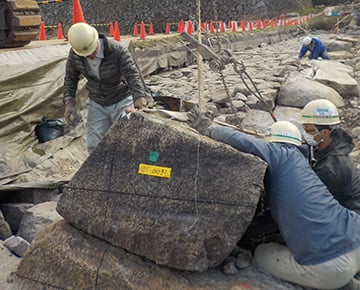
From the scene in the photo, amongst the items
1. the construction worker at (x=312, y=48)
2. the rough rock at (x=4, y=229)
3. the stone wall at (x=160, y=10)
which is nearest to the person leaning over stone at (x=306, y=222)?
the rough rock at (x=4, y=229)

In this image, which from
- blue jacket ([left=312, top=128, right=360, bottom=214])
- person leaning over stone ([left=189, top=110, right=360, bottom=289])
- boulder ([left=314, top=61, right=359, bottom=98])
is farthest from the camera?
boulder ([left=314, top=61, right=359, bottom=98])

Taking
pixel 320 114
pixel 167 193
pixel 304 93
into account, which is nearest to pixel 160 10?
pixel 304 93

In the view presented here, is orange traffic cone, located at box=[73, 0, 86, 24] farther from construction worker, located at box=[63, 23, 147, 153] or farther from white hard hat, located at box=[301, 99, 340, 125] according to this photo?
white hard hat, located at box=[301, 99, 340, 125]

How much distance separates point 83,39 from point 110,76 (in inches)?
19.1

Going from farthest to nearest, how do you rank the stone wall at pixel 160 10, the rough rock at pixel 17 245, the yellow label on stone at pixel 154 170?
the stone wall at pixel 160 10 → the rough rock at pixel 17 245 → the yellow label on stone at pixel 154 170

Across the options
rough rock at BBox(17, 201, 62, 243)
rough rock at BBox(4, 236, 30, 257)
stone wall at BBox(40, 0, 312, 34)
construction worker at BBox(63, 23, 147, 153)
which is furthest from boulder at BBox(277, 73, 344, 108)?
stone wall at BBox(40, 0, 312, 34)

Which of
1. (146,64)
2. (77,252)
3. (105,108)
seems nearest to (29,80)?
(105,108)

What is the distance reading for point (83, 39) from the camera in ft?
13.8

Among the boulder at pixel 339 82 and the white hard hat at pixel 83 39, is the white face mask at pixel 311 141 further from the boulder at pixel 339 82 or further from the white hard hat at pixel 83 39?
the boulder at pixel 339 82

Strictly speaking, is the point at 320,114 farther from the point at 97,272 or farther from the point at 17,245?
the point at 17,245

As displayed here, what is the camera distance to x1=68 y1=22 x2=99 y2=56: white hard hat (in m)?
4.21

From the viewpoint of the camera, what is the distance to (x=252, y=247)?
3.55 meters

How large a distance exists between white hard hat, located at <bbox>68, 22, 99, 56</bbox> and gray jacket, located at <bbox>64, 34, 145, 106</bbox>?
18 cm

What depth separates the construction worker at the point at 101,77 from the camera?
4.30 metres
